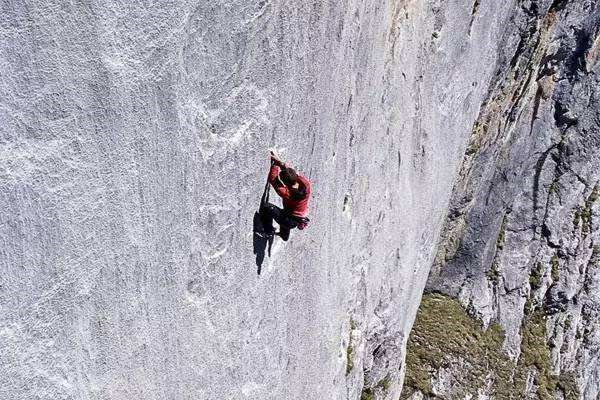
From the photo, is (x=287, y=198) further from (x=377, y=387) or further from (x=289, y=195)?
(x=377, y=387)

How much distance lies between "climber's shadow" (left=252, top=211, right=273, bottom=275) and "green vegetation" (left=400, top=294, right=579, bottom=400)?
17205 mm

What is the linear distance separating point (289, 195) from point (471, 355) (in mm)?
20857

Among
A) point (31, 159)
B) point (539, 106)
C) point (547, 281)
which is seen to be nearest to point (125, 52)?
point (31, 159)

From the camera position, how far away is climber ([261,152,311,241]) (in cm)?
1094

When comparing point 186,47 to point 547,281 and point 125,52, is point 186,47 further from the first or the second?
point 547,281

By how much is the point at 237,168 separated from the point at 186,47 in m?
2.23

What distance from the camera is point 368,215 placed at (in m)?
17.2

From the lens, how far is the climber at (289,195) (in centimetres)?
1094

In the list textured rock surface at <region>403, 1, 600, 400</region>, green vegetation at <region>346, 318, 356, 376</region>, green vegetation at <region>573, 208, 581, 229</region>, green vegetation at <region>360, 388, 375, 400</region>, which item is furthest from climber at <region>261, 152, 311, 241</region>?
green vegetation at <region>573, 208, 581, 229</region>

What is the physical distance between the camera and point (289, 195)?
11109mm

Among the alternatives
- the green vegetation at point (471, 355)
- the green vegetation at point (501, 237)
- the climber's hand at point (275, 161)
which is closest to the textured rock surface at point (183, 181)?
the climber's hand at point (275, 161)

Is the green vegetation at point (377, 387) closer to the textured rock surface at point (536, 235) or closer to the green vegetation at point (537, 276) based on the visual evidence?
the textured rock surface at point (536, 235)

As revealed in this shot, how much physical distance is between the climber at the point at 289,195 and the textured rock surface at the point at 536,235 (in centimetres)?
1543

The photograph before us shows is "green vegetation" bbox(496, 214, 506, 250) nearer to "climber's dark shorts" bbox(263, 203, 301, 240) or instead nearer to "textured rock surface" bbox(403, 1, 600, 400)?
"textured rock surface" bbox(403, 1, 600, 400)
